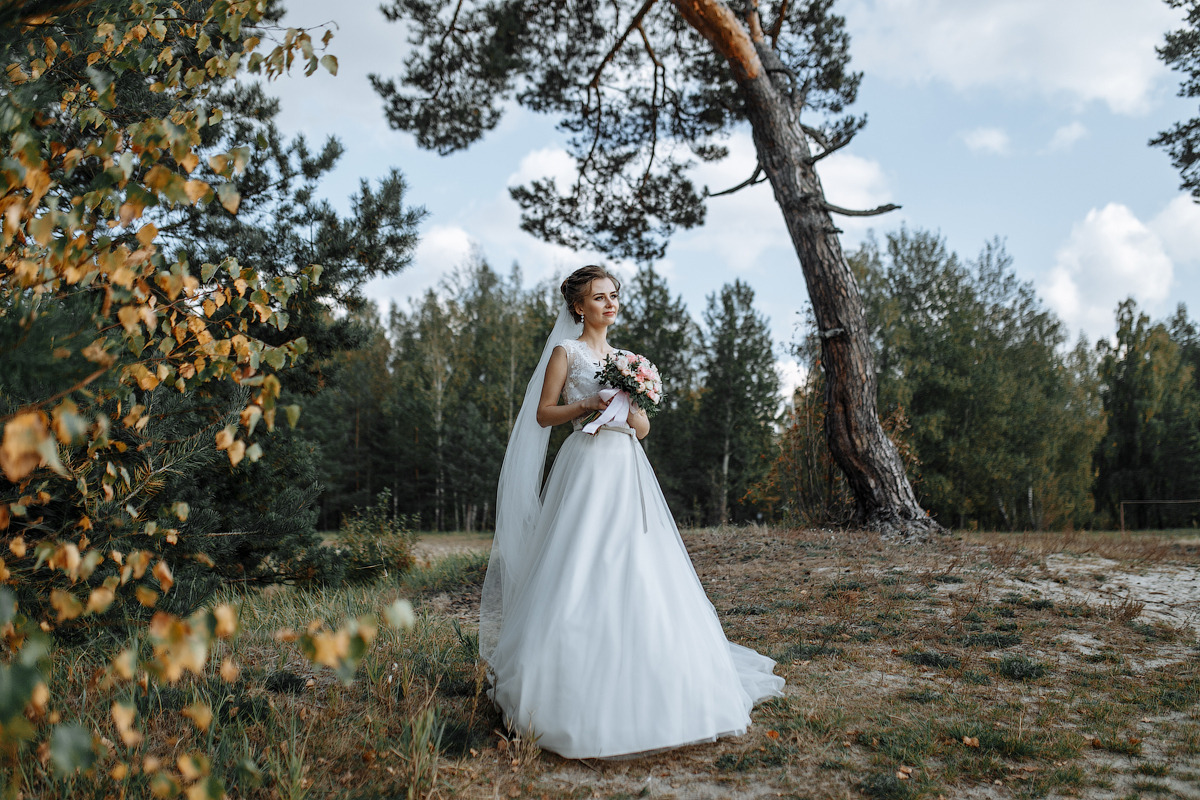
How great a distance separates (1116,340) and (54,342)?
3158 cm

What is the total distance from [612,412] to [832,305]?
5369mm

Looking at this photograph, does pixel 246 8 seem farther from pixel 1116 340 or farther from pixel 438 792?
pixel 1116 340

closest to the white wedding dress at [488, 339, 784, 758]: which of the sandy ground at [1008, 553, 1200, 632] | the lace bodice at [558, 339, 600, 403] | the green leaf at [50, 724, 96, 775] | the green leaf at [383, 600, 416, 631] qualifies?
the lace bodice at [558, 339, 600, 403]

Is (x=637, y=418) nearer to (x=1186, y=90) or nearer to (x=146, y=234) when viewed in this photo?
(x=146, y=234)

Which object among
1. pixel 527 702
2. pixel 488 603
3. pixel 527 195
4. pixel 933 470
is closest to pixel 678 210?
pixel 527 195

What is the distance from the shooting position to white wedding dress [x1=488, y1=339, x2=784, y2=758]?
280 centimetres

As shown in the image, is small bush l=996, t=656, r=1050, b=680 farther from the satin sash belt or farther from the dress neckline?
the dress neckline

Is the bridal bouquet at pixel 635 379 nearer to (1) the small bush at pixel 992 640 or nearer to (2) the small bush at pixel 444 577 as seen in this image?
(1) the small bush at pixel 992 640

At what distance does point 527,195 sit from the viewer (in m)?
10.5

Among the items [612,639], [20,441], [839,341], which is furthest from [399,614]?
[839,341]

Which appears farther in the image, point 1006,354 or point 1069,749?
point 1006,354

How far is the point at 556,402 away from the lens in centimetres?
369

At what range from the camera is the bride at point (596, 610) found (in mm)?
2814

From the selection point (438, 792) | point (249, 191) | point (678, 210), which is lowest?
point (438, 792)
